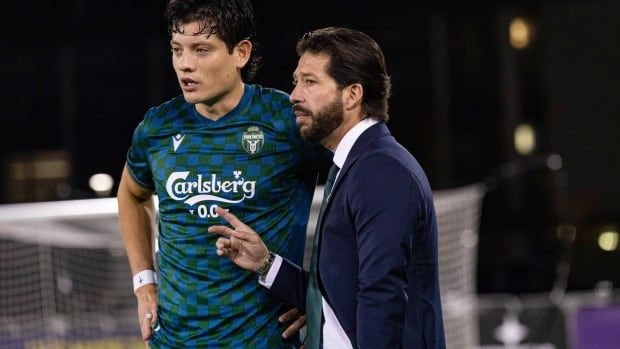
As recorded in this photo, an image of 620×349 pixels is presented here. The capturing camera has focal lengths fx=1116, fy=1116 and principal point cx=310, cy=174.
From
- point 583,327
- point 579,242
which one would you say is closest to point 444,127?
point 579,242

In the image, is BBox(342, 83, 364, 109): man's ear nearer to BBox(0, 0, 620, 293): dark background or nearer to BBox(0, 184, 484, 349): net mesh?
BBox(0, 184, 484, 349): net mesh

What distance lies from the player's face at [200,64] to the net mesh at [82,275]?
2776mm

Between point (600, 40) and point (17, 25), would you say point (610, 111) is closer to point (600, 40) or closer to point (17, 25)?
point (600, 40)

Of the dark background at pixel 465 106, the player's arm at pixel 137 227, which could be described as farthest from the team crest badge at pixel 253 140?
the dark background at pixel 465 106

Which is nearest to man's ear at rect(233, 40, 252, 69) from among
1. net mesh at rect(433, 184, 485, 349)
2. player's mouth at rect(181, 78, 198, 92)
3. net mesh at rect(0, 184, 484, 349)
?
player's mouth at rect(181, 78, 198, 92)

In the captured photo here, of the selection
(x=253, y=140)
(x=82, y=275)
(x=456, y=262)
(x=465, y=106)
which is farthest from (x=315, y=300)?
(x=465, y=106)

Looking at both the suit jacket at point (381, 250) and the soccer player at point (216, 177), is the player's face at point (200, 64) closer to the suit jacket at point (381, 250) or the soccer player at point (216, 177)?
the soccer player at point (216, 177)

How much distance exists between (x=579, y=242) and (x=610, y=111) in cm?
110

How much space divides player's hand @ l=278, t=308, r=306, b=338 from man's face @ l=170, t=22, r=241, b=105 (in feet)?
1.65

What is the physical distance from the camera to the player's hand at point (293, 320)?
8.09 feet

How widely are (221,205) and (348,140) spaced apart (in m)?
0.32

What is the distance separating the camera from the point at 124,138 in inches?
344

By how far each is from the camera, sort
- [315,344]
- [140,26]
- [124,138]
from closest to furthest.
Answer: [315,344] < [140,26] < [124,138]

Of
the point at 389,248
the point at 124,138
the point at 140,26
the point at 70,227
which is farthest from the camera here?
the point at 124,138
